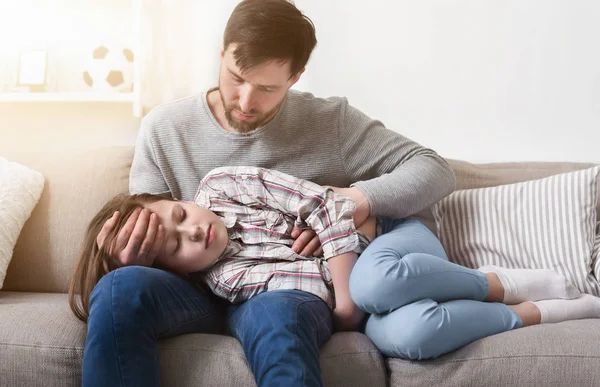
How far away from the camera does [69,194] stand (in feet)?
5.53

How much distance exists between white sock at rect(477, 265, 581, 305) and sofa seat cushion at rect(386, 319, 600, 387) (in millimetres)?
188

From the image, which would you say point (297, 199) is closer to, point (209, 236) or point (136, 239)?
point (209, 236)

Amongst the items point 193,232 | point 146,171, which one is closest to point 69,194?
point 146,171

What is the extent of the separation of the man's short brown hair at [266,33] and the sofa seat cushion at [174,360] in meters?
0.63

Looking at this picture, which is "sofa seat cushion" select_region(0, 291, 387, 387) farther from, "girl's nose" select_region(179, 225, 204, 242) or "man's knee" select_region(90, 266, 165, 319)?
"girl's nose" select_region(179, 225, 204, 242)

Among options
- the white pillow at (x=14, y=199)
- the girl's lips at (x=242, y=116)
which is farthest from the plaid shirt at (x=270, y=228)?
the white pillow at (x=14, y=199)

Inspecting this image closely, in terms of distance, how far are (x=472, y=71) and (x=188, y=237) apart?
4.21 feet

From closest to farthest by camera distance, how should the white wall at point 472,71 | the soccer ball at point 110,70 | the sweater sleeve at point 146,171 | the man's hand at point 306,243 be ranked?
the man's hand at point 306,243 < the sweater sleeve at point 146,171 < the white wall at point 472,71 < the soccer ball at point 110,70

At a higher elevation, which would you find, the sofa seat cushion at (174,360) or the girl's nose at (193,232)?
the girl's nose at (193,232)

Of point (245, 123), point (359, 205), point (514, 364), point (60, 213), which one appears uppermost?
point (245, 123)

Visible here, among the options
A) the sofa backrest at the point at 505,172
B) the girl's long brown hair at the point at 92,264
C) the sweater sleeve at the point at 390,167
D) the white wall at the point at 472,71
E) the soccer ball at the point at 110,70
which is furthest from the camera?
the soccer ball at the point at 110,70

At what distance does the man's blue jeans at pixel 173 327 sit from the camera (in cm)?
100

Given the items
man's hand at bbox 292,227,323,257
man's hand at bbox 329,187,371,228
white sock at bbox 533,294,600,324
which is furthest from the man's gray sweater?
white sock at bbox 533,294,600,324

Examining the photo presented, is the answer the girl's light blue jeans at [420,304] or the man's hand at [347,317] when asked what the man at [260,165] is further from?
the girl's light blue jeans at [420,304]
